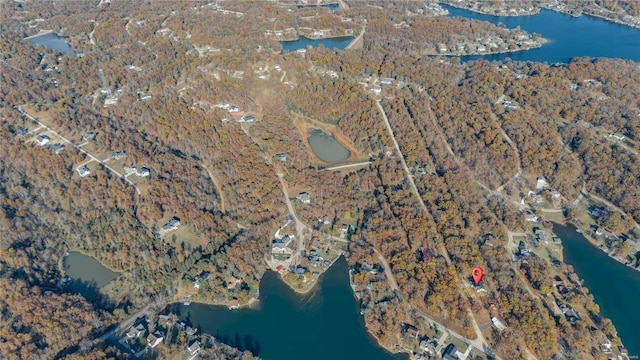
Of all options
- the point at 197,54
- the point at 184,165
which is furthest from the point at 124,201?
the point at 197,54

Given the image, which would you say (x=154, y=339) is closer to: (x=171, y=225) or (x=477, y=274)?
(x=171, y=225)

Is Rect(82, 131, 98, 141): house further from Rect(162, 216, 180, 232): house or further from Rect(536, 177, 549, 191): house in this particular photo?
Rect(536, 177, 549, 191): house

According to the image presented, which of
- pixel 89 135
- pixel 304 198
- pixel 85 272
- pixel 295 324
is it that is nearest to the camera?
pixel 295 324

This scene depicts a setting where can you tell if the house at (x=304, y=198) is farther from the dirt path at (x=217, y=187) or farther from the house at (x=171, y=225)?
the house at (x=171, y=225)

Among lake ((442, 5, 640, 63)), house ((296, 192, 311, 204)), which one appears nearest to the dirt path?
house ((296, 192, 311, 204))

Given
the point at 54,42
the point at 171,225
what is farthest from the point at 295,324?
the point at 54,42

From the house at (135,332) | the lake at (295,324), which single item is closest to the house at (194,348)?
the lake at (295,324)
